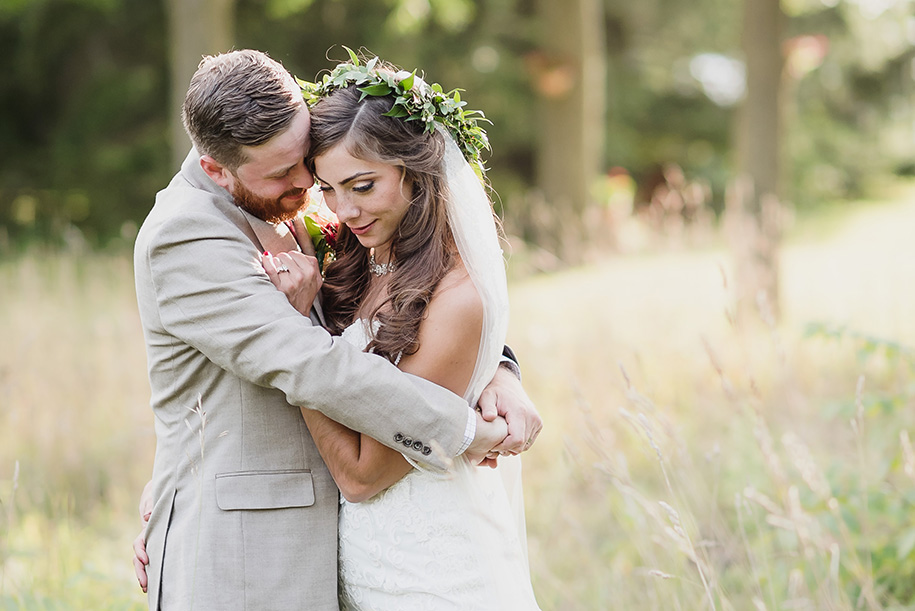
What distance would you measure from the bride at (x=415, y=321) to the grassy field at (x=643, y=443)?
1.18ft

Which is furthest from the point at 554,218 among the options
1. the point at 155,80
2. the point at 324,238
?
the point at 324,238

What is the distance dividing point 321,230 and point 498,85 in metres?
13.2

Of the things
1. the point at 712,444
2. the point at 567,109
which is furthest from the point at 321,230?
the point at 567,109

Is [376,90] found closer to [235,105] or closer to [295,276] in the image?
[235,105]

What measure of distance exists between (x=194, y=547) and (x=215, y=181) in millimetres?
971

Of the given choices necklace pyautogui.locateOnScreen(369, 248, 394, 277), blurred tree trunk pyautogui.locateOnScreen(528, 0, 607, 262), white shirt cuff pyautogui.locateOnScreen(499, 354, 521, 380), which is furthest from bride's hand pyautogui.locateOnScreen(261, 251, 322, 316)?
blurred tree trunk pyautogui.locateOnScreen(528, 0, 607, 262)

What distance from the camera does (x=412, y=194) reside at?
2486 millimetres

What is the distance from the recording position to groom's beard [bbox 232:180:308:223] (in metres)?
2.38

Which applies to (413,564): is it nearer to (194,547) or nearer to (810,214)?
(194,547)

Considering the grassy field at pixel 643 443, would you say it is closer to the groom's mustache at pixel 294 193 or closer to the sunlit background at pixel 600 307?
the sunlit background at pixel 600 307

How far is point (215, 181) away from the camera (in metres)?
2.37

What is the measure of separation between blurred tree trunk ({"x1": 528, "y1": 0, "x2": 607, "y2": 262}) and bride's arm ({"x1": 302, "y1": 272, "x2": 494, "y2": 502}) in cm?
855

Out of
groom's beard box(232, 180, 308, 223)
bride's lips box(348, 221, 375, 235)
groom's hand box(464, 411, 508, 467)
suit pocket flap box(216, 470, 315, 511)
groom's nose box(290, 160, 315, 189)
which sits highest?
groom's nose box(290, 160, 315, 189)

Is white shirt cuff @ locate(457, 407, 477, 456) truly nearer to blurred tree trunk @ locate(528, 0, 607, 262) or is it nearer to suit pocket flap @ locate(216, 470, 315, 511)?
suit pocket flap @ locate(216, 470, 315, 511)
